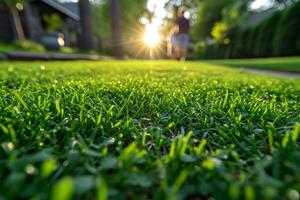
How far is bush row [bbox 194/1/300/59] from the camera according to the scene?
1291cm

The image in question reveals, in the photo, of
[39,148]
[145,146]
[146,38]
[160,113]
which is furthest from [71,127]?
[146,38]

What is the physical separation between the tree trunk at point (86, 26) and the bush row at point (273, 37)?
37.5ft

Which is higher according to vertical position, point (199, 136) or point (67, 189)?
point (67, 189)

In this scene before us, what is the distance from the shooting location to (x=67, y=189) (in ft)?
1.38

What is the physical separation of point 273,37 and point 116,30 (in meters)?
11.2

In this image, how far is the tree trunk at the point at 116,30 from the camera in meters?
18.9

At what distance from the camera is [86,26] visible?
17828mm

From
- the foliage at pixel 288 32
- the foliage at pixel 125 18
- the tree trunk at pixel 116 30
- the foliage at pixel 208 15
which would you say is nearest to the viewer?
the foliage at pixel 288 32

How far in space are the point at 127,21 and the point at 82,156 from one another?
117 feet

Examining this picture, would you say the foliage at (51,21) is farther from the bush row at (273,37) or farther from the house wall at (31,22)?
the bush row at (273,37)

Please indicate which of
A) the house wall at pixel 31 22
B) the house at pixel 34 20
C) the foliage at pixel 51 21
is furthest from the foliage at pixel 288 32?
the foliage at pixel 51 21

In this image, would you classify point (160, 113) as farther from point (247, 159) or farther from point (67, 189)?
point (67, 189)

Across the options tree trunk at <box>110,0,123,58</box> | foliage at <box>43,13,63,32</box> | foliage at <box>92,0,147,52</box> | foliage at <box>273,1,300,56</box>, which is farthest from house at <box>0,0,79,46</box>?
foliage at <box>273,1,300,56</box>

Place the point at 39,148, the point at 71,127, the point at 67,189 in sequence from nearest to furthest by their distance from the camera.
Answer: the point at 67,189 < the point at 39,148 < the point at 71,127
